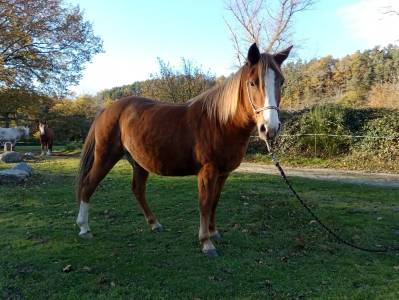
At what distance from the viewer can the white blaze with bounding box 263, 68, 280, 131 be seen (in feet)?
12.0

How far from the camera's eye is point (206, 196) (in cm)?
452

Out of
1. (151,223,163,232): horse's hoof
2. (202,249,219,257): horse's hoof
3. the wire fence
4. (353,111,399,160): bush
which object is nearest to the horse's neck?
(202,249,219,257): horse's hoof

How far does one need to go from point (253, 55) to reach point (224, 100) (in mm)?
681

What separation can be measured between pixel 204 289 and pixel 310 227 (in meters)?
2.51

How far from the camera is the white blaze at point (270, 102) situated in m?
3.65

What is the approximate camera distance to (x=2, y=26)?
21375 millimetres

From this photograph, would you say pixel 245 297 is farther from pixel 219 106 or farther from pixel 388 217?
pixel 388 217

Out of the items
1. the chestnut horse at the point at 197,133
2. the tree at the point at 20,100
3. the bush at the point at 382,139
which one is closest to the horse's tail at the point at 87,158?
the chestnut horse at the point at 197,133

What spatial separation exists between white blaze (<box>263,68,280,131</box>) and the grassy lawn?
1498 millimetres

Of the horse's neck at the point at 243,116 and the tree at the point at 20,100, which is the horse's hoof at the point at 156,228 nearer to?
the horse's neck at the point at 243,116

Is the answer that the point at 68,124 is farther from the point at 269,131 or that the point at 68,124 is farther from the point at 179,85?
the point at 269,131

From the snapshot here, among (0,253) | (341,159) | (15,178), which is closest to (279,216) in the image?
(0,253)

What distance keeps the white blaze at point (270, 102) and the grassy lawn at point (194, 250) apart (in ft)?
4.92

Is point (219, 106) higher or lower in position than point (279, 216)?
higher
